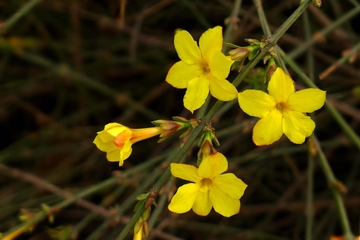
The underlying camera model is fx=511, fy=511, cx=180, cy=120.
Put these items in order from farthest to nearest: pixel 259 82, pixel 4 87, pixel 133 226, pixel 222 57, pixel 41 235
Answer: pixel 4 87
pixel 41 235
pixel 259 82
pixel 133 226
pixel 222 57

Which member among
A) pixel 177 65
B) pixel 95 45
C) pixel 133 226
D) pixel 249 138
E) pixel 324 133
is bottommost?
pixel 133 226

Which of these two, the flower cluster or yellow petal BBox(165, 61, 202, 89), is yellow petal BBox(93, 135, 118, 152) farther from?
yellow petal BBox(165, 61, 202, 89)

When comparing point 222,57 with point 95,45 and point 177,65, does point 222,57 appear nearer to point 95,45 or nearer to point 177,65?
point 177,65

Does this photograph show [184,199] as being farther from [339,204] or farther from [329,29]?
[329,29]

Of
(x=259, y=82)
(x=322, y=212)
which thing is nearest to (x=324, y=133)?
(x=322, y=212)

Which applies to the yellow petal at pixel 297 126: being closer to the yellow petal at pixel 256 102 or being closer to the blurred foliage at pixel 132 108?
the yellow petal at pixel 256 102

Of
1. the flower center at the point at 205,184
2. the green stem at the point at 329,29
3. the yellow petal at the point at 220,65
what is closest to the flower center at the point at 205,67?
the yellow petal at the point at 220,65

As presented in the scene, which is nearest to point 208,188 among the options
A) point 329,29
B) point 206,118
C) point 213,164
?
point 213,164
